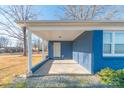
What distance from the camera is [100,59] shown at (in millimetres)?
9508

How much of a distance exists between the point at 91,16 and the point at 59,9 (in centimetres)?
709

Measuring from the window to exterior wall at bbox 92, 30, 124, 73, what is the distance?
0.38 m

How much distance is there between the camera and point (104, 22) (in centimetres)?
896

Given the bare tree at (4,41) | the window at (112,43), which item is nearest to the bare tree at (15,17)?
the bare tree at (4,41)

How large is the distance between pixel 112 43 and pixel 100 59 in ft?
3.97

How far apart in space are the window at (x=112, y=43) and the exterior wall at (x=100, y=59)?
0.38 meters

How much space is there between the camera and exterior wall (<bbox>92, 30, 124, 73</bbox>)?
9.45 meters

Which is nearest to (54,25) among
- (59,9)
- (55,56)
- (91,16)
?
(55,56)

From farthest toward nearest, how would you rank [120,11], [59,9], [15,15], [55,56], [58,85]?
[15,15] < [59,9] < [120,11] < [55,56] < [58,85]

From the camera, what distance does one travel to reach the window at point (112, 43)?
973 cm

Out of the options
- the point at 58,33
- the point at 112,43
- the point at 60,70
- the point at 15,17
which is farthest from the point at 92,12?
the point at 112,43

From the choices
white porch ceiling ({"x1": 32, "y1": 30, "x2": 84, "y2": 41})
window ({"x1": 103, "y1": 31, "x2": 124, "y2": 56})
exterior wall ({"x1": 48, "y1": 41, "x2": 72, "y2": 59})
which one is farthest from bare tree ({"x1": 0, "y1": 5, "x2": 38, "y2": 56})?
window ({"x1": 103, "y1": 31, "x2": 124, "y2": 56})

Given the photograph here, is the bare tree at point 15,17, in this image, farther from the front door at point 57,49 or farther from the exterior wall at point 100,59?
the exterior wall at point 100,59
